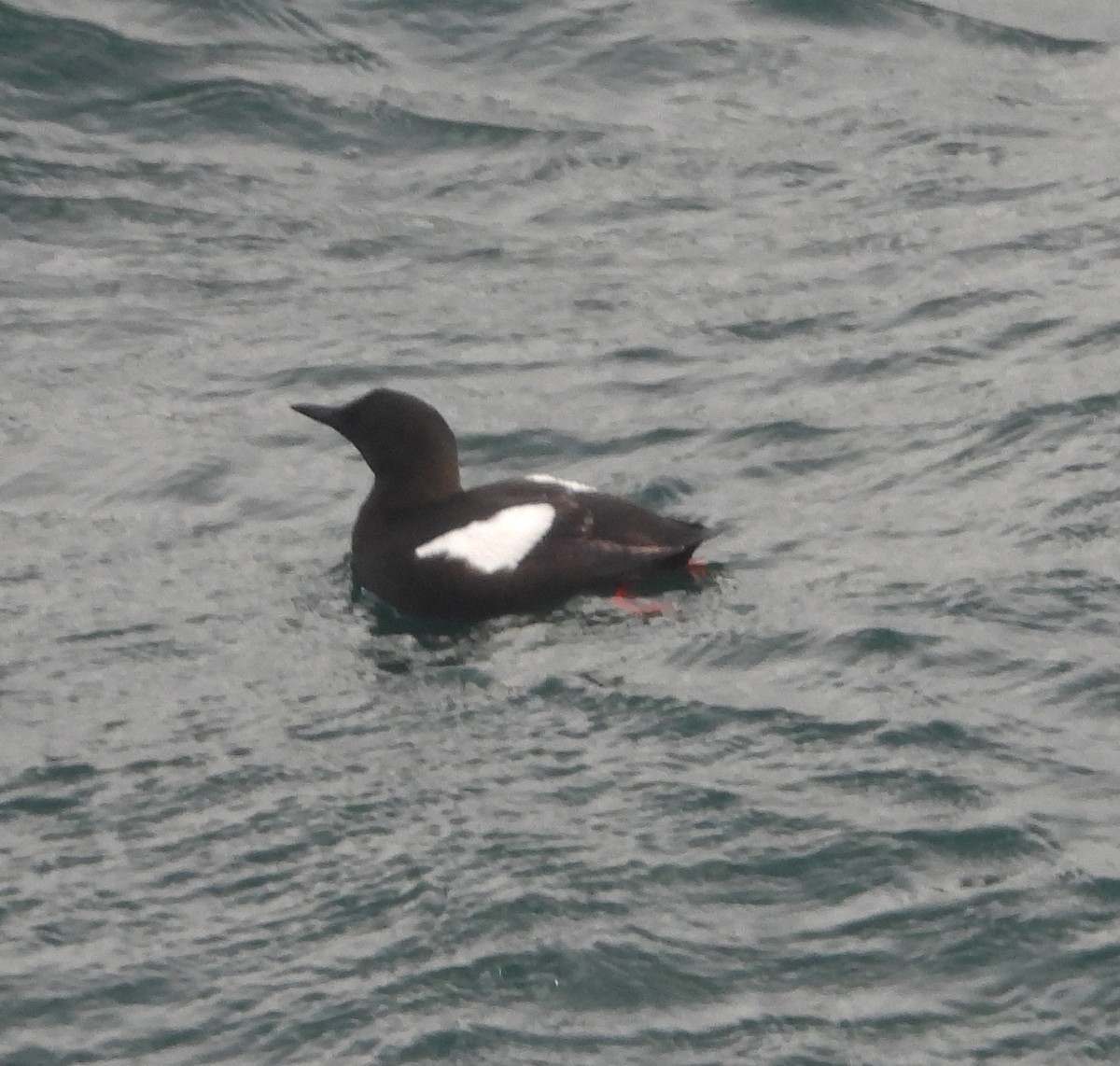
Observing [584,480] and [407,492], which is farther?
[584,480]

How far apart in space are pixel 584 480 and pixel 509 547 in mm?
1149

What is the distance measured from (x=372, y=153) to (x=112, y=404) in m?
2.71

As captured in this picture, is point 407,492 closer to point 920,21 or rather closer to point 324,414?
point 324,414

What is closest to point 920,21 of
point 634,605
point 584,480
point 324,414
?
point 584,480

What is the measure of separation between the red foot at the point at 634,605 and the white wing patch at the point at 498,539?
35 centimetres

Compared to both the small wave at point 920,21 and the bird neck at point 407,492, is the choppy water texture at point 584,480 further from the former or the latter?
the bird neck at point 407,492

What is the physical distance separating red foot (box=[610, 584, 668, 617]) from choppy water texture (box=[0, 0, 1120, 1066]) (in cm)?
11

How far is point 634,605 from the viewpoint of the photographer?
855cm

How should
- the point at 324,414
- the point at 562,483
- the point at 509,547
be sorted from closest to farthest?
the point at 509,547
the point at 562,483
the point at 324,414

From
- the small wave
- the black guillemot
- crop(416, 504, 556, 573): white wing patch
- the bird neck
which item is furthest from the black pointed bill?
the small wave

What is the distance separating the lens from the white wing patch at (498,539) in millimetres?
8539

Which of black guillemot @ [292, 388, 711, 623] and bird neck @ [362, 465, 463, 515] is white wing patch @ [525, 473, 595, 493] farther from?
bird neck @ [362, 465, 463, 515]

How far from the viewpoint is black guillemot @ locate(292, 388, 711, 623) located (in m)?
8.54

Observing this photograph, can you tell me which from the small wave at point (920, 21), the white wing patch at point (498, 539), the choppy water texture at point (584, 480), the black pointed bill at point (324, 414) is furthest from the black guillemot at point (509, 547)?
the small wave at point (920, 21)
